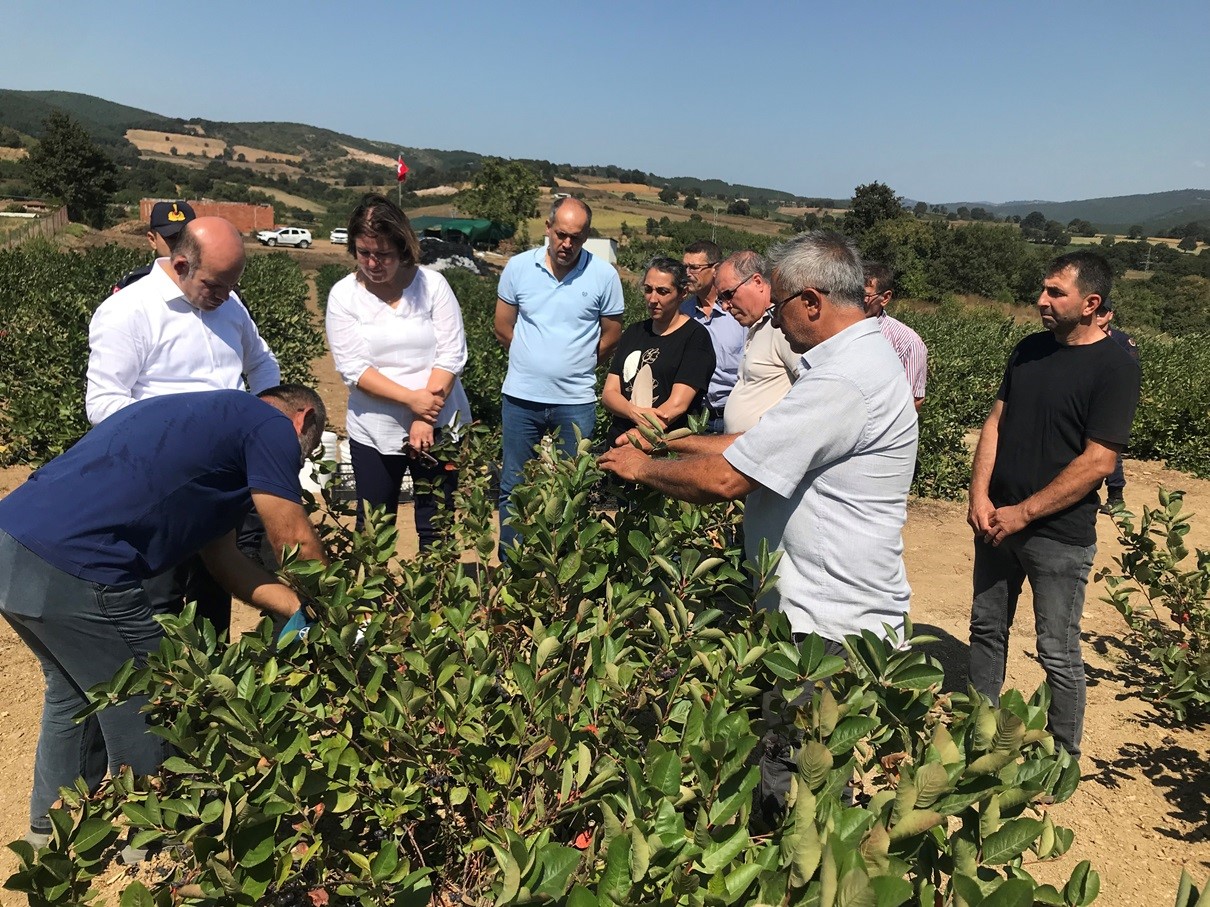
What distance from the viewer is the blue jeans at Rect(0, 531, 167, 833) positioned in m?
2.01

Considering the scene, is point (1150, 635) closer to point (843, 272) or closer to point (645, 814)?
point (843, 272)

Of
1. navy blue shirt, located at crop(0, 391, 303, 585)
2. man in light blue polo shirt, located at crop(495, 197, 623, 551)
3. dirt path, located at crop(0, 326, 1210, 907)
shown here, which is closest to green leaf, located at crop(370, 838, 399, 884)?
navy blue shirt, located at crop(0, 391, 303, 585)

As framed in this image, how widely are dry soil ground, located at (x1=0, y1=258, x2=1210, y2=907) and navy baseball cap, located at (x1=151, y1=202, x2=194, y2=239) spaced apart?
6.49 feet

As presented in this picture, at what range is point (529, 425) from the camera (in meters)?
4.05

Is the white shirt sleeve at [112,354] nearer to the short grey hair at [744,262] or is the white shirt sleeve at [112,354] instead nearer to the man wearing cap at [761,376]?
the man wearing cap at [761,376]

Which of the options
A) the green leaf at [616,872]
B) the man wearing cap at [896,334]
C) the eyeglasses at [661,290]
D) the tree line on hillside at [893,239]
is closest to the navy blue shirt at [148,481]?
the green leaf at [616,872]

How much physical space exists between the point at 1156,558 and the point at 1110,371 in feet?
3.05

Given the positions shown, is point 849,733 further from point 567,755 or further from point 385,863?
point 385,863

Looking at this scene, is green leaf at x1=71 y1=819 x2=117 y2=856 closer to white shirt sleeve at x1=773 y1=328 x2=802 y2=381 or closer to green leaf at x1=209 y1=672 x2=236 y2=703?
green leaf at x1=209 y1=672 x2=236 y2=703

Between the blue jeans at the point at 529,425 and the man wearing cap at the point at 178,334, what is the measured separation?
1441mm

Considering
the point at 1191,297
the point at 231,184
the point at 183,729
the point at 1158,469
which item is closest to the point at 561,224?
the point at 183,729

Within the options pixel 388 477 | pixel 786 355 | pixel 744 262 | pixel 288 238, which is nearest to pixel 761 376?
pixel 786 355

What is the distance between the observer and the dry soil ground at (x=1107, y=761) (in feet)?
9.12

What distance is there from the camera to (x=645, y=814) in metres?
1.27
